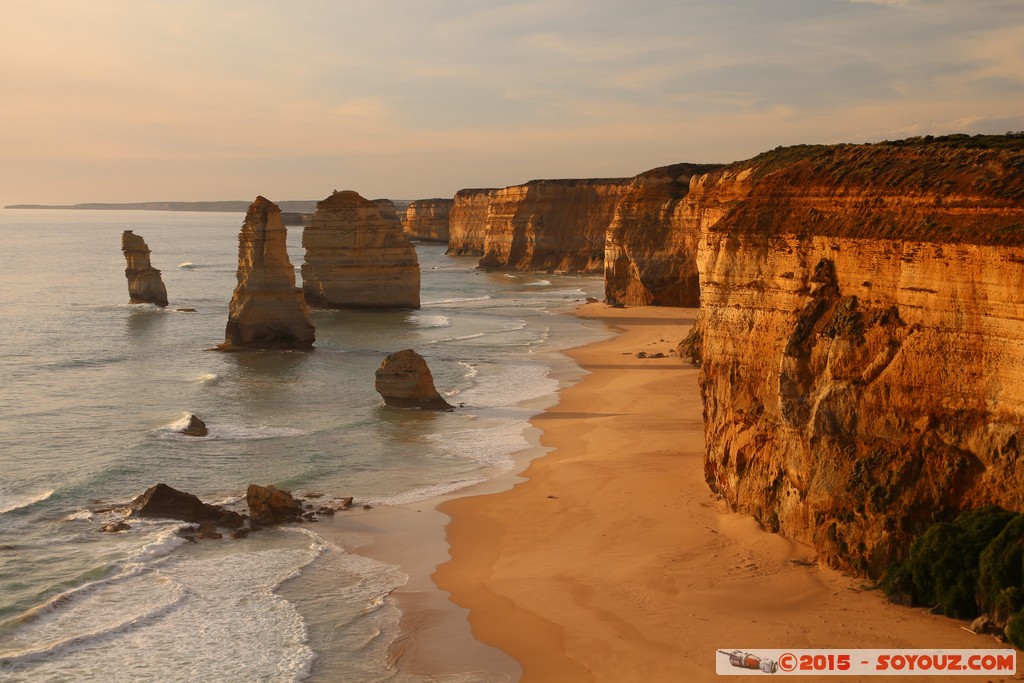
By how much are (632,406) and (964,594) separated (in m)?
19.8

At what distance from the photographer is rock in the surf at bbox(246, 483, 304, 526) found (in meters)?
21.2

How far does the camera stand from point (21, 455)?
26781 mm

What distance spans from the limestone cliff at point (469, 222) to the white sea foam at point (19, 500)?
112 meters

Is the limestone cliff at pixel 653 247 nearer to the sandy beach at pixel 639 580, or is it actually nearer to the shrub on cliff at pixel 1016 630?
the sandy beach at pixel 639 580

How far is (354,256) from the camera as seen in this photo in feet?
206

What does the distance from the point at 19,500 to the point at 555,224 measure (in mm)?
87529

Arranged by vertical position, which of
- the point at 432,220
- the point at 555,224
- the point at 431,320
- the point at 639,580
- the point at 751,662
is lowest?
the point at 639,580

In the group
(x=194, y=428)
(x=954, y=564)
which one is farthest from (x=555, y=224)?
(x=954, y=564)

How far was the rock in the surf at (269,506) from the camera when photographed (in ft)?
69.5

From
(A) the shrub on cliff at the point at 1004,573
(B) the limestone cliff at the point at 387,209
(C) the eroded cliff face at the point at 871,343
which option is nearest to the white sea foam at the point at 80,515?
(C) the eroded cliff face at the point at 871,343

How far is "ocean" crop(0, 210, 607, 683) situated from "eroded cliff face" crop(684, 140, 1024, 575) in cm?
666

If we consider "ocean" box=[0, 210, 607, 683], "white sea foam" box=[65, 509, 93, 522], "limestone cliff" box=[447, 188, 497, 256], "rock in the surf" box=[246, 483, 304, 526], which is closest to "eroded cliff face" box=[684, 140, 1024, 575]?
"ocean" box=[0, 210, 607, 683]

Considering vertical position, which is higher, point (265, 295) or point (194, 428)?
point (265, 295)

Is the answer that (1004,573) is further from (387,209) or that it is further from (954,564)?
(387,209)
